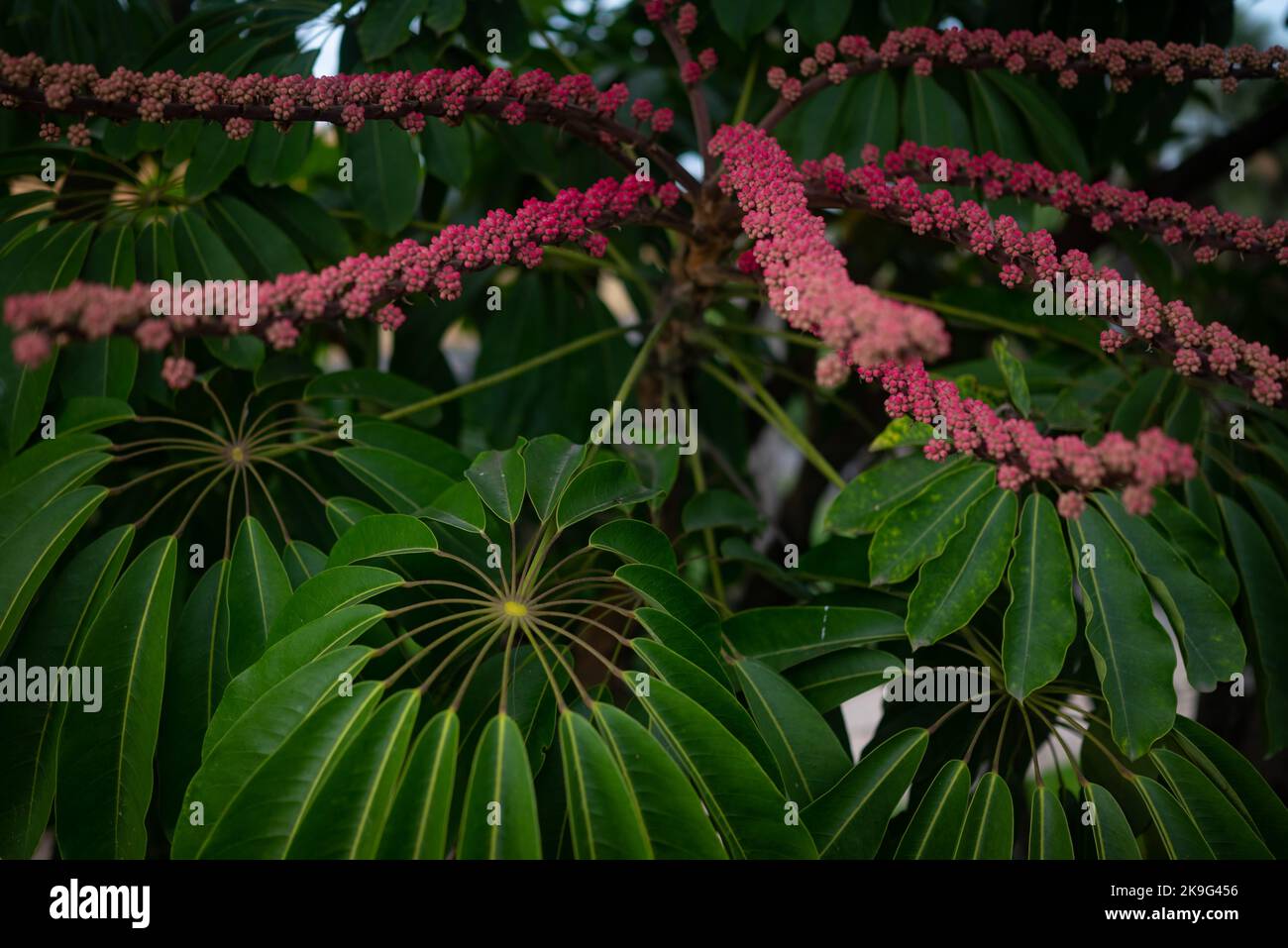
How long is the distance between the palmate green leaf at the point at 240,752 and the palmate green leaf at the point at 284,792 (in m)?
0.02

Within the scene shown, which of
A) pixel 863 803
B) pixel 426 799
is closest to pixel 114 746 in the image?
pixel 426 799

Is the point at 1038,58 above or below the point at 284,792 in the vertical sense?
above

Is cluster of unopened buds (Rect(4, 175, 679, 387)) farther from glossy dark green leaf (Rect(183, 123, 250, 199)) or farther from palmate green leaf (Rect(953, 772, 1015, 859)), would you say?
palmate green leaf (Rect(953, 772, 1015, 859))

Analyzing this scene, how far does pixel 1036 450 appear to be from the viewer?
3.50ft

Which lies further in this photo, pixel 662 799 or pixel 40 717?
pixel 40 717

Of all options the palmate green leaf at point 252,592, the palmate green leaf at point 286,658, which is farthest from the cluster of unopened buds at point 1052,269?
the palmate green leaf at point 252,592

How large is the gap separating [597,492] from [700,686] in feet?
1.14

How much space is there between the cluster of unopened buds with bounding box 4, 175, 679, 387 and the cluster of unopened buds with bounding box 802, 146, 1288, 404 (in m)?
0.35

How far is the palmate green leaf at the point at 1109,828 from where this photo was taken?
56.3 inches

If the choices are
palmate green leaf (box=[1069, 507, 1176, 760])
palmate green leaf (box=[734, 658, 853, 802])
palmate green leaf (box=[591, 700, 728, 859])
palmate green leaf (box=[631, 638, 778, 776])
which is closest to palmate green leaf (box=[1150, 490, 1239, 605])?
palmate green leaf (box=[1069, 507, 1176, 760])

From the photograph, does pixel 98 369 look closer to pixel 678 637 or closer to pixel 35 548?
pixel 35 548
